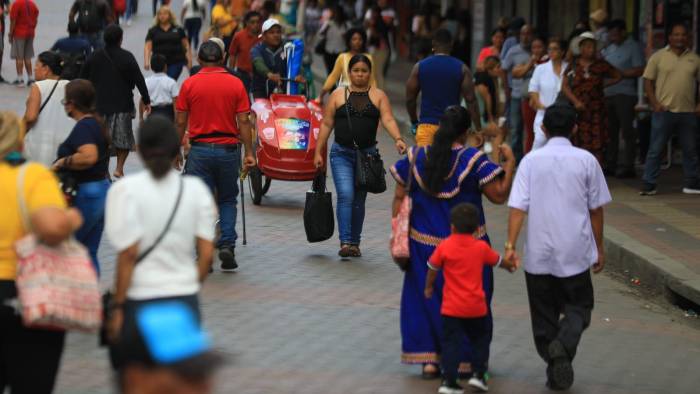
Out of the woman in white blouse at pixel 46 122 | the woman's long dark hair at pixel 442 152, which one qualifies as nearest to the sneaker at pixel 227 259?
the woman in white blouse at pixel 46 122

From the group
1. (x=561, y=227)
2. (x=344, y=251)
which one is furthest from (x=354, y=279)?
(x=561, y=227)

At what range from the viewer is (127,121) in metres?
15.2

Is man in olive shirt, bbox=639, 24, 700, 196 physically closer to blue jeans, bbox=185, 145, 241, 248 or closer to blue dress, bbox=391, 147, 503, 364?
blue jeans, bbox=185, 145, 241, 248

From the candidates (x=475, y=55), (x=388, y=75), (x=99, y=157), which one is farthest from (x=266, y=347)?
(x=388, y=75)

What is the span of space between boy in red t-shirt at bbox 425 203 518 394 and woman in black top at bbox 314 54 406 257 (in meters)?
3.82

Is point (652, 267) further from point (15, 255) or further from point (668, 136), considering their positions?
point (15, 255)

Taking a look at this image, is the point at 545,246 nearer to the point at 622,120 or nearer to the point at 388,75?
the point at 622,120

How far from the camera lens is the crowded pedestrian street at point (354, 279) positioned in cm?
621

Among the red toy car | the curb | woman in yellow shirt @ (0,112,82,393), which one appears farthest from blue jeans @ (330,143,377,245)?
woman in yellow shirt @ (0,112,82,393)

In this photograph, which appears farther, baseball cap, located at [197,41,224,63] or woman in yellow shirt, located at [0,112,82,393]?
baseball cap, located at [197,41,224,63]

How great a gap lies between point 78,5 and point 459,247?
16135 millimetres

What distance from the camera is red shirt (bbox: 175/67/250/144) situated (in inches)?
441

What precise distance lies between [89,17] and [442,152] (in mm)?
14932

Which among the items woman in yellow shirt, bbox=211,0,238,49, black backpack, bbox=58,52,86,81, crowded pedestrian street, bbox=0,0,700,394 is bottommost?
crowded pedestrian street, bbox=0,0,700,394
